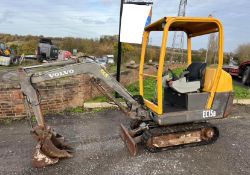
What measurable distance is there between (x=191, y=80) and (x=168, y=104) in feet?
2.21

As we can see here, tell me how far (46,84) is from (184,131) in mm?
3758

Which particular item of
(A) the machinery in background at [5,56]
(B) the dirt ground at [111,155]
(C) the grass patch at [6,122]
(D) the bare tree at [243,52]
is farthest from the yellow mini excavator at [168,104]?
(D) the bare tree at [243,52]

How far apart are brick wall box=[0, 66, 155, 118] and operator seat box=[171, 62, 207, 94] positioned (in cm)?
261

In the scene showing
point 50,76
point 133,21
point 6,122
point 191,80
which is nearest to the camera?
point 50,76

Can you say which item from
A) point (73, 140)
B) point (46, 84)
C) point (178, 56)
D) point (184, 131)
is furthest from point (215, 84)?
point (178, 56)

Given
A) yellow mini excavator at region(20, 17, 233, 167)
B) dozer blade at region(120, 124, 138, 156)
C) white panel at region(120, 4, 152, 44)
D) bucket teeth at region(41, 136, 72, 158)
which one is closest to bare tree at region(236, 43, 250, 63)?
white panel at region(120, 4, 152, 44)

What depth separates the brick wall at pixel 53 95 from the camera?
6.60 metres

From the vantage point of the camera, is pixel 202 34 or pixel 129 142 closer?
pixel 129 142

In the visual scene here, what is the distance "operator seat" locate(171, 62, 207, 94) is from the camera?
5098mm

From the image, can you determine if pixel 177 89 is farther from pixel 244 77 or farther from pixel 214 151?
pixel 244 77

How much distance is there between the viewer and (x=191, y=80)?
213 inches

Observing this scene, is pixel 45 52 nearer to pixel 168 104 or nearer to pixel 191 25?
pixel 168 104

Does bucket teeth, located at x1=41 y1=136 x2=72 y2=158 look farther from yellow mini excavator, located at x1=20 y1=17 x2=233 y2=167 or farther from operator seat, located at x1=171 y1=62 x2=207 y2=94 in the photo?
operator seat, located at x1=171 y1=62 x2=207 y2=94

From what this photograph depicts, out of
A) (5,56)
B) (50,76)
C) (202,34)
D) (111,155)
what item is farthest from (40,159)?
(5,56)
